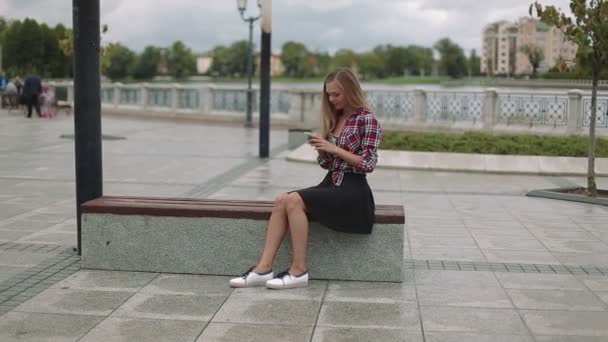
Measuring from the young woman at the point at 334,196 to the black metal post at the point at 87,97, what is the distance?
171 centimetres

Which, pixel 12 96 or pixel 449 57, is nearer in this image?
pixel 12 96

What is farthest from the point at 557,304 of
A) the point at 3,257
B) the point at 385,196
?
the point at 385,196

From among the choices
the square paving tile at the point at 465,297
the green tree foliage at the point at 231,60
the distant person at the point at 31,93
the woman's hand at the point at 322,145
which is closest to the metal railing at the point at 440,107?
the distant person at the point at 31,93

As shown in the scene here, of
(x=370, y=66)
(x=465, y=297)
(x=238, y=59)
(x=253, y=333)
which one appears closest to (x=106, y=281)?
(x=253, y=333)

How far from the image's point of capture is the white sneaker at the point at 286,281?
5988 mm

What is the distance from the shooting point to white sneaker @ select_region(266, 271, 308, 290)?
5988mm

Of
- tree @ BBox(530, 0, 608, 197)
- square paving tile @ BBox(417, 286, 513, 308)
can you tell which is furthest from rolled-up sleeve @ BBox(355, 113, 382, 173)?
tree @ BBox(530, 0, 608, 197)

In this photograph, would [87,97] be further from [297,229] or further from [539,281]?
[539,281]

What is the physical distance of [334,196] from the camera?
605cm

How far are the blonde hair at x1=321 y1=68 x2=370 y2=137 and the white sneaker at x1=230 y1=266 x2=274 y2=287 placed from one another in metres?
1.11

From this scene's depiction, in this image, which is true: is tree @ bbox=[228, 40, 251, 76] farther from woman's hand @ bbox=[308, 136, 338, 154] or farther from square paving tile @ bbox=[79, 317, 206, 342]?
square paving tile @ bbox=[79, 317, 206, 342]

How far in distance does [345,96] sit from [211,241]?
150cm

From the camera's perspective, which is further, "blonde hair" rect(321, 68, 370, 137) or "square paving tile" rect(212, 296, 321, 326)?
"blonde hair" rect(321, 68, 370, 137)

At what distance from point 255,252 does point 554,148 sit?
9.62 meters
